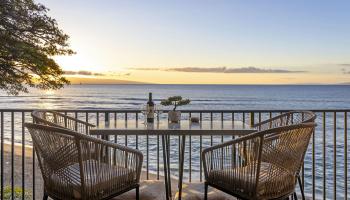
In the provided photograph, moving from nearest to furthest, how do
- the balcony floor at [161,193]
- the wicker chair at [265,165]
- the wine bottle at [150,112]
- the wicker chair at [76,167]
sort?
the wicker chair at [76,167] < the wicker chair at [265,165] < the balcony floor at [161,193] < the wine bottle at [150,112]

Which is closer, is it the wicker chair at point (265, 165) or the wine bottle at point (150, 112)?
the wicker chair at point (265, 165)

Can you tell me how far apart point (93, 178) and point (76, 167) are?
0.14 m

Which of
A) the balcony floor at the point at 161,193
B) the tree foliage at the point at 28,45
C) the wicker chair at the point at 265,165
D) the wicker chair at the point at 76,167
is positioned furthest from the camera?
the tree foliage at the point at 28,45

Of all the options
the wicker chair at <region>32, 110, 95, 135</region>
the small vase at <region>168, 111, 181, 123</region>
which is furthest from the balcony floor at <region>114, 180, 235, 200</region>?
the wicker chair at <region>32, 110, 95, 135</region>

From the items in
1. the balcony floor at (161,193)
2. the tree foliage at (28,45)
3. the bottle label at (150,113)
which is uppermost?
the tree foliage at (28,45)

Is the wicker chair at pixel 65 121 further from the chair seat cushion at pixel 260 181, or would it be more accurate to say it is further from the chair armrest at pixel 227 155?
the chair seat cushion at pixel 260 181

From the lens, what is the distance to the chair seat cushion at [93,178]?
110 inches

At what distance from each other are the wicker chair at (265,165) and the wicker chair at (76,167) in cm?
63

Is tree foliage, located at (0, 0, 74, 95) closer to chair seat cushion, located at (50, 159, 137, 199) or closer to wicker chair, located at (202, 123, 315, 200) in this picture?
chair seat cushion, located at (50, 159, 137, 199)

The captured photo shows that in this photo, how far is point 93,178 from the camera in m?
2.82

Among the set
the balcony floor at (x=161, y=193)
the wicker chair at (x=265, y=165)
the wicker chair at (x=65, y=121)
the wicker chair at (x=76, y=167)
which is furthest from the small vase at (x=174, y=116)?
the wicker chair at (x=76, y=167)

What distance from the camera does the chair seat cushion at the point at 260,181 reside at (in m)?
2.87

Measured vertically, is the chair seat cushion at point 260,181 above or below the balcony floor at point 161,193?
above

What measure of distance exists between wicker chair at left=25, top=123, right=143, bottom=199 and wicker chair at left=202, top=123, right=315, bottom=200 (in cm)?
63
